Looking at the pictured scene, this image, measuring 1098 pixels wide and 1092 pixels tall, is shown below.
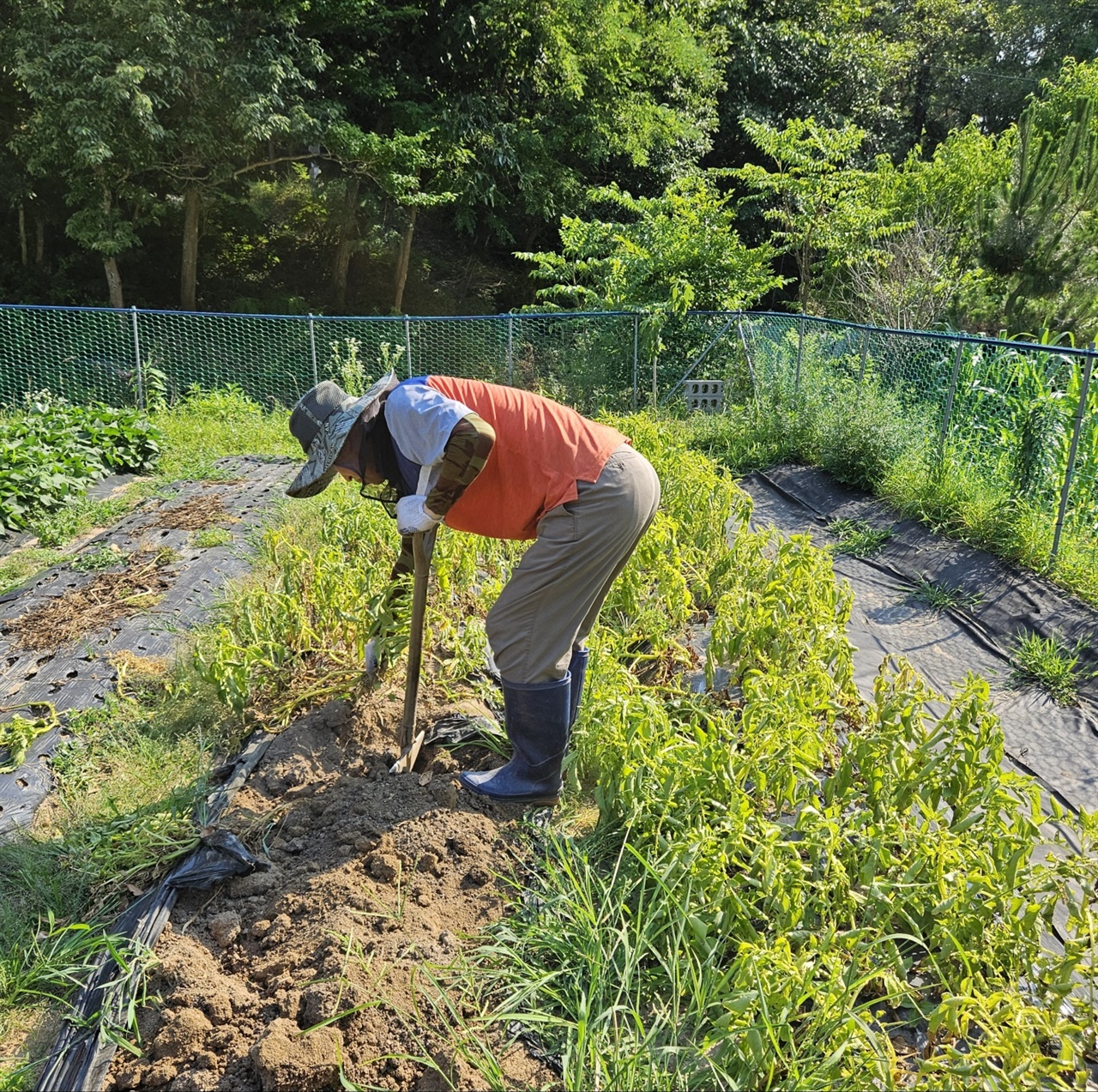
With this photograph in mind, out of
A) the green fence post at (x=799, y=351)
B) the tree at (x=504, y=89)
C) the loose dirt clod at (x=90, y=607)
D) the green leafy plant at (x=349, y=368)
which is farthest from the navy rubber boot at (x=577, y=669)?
the tree at (x=504, y=89)

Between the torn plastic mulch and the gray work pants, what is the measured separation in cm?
98

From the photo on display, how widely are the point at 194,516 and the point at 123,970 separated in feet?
15.1

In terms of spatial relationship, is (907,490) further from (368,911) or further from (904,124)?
(904,124)

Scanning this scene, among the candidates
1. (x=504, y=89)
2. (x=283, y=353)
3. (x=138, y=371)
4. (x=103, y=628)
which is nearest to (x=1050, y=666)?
(x=103, y=628)

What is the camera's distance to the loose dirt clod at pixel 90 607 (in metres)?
4.46

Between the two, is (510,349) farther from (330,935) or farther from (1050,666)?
(330,935)

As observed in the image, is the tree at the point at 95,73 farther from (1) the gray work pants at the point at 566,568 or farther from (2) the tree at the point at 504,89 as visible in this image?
(1) the gray work pants at the point at 566,568

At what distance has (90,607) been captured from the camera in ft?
15.7

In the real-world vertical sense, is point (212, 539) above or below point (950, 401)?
below

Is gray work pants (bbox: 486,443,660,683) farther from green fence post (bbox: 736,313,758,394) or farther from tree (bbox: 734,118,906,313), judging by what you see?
tree (bbox: 734,118,906,313)

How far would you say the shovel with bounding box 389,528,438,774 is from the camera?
282 centimetres

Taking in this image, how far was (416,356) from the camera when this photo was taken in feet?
40.6

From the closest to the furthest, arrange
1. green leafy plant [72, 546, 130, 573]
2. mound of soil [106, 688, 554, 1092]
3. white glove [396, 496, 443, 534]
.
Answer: mound of soil [106, 688, 554, 1092] → white glove [396, 496, 443, 534] → green leafy plant [72, 546, 130, 573]

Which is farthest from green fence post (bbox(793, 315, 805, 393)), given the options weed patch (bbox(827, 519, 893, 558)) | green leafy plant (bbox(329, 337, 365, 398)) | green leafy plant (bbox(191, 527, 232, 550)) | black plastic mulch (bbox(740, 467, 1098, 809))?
green leafy plant (bbox(191, 527, 232, 550))
